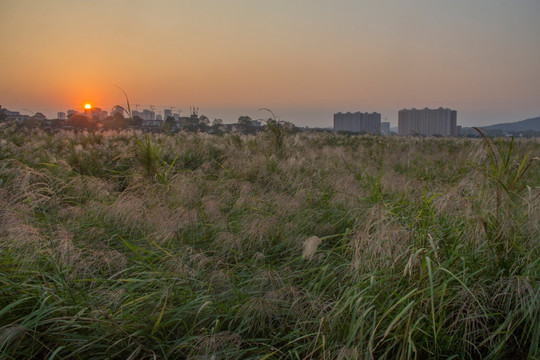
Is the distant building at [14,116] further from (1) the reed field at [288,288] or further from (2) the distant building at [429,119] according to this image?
(2) the distant building at [429,119]

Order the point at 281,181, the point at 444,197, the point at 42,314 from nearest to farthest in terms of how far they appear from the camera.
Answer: the point at 42,314 → the point at 444,197 → the point at 281,181

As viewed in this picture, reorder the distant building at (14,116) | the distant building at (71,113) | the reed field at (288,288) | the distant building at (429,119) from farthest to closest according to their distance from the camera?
the distant building at (429,119), the distant building at (71,113), the distant building at (14,116), the reed field at (288,288)

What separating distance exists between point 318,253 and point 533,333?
5.26 feet

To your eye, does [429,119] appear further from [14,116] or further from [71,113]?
[14,116]

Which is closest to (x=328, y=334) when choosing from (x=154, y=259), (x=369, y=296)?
(x=369, y=296)

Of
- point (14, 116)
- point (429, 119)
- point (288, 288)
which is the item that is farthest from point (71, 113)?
point (429, 119)

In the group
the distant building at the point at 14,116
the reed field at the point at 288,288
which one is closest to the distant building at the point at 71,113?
the distant building at the point at 14,116

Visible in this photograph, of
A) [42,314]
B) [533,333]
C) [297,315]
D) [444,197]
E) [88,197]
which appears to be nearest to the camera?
[533,333]

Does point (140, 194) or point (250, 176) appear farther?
point (250, 176)

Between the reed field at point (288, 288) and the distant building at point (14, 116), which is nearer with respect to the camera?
the reed field at point (288, 288)

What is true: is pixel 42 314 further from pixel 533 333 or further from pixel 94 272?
pixel 533 333

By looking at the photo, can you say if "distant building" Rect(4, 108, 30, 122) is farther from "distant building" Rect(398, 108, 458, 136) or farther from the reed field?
"distant building" Rect(398, 108, 458, 136)

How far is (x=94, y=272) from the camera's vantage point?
276 cm

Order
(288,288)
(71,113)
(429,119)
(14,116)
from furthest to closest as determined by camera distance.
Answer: (429,119) → (71,113) → (14,116) → (288,288)
